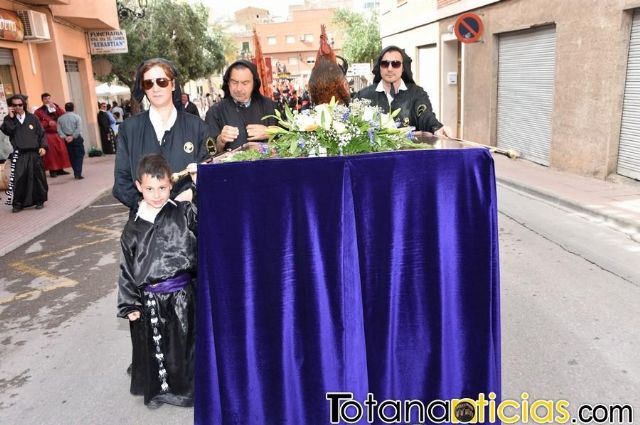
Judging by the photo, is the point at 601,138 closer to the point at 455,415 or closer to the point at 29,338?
the point at 455,415

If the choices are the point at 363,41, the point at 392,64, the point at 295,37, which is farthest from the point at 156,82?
the point at 295,37

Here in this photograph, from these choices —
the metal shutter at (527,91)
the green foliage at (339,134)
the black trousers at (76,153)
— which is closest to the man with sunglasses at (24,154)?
the black trousers at (76,153)

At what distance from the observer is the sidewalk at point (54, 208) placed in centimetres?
780

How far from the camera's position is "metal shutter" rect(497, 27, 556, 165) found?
1088cm

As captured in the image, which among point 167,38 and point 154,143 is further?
point 167,38

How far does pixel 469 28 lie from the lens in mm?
12977

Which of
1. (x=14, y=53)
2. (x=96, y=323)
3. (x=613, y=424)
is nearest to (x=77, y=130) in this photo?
(x=14, y=53)

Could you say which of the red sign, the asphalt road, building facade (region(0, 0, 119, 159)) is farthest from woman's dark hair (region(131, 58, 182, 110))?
the red sign

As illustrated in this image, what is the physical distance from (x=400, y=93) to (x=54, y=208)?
7477 millimetres

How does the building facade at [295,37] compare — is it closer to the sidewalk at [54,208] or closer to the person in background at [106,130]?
the person in background at [106,130]

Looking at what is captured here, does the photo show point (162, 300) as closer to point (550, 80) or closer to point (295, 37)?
point (550, 80)

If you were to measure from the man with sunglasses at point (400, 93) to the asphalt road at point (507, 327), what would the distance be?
169cm

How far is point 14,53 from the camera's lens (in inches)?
518

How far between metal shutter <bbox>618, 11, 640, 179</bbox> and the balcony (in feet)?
42.6
